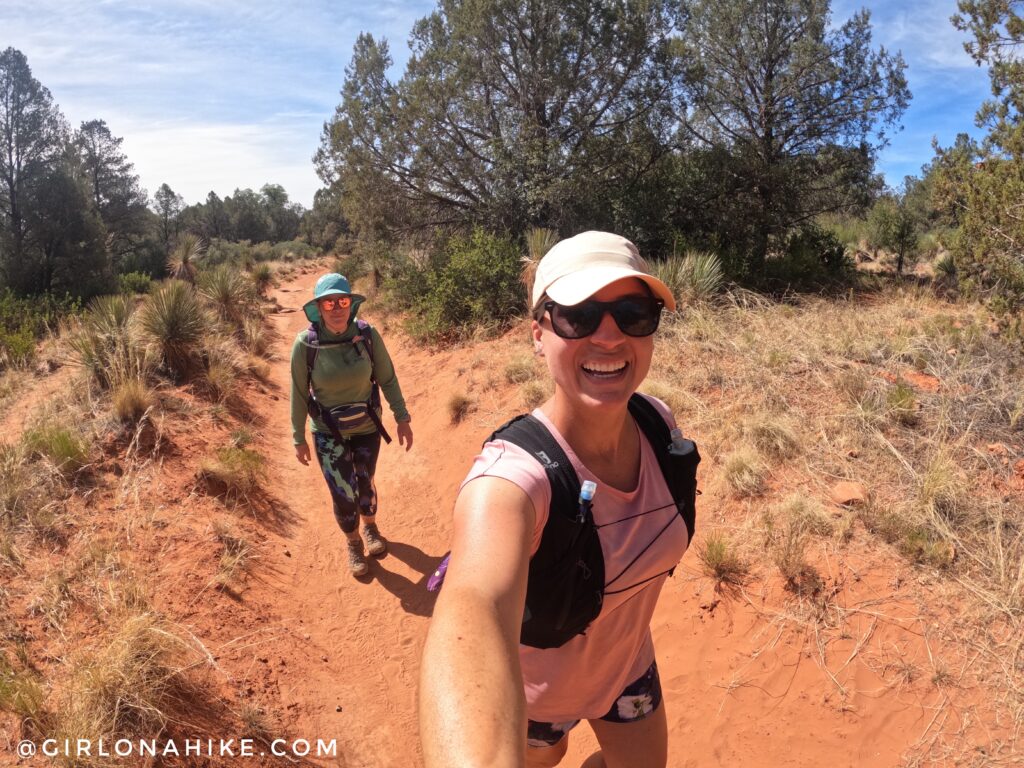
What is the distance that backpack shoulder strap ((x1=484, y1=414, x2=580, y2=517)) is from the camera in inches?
53.0

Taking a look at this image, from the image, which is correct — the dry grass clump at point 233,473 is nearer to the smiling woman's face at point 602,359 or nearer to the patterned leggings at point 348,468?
the patterned leggings at point 348,468

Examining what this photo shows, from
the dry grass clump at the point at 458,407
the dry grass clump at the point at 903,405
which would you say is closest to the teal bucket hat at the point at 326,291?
the dry grass clump at the point at 458,407

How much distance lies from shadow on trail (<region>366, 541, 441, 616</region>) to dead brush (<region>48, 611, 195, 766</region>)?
1466mm

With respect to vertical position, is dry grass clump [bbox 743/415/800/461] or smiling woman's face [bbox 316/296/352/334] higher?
smiling woman's face [bbox 316/296/352/334]

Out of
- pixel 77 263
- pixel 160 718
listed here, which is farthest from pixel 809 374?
pixel 77 263

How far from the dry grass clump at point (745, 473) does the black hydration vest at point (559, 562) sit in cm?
324

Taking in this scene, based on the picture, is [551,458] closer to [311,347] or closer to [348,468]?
[311,347]

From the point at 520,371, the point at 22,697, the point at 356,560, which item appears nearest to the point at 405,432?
the point at 356,560

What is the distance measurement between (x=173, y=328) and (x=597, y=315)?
784cm

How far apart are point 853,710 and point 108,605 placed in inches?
161

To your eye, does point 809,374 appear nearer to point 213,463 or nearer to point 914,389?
point 914,389

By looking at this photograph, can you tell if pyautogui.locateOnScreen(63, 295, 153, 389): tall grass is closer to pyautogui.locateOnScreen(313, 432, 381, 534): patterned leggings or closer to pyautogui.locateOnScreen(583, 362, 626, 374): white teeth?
pyautogui.locateOnScreen(313, 432, 381, 534): patterned leggings

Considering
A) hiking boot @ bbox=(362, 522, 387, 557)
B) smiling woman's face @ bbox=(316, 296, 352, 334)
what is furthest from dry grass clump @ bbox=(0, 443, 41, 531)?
smiling woman's face @ bbox=(316, 296, 352, 334)

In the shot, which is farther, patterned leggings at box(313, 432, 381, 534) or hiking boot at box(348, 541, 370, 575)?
hiking boot at box(348, 541, 370, 575)
